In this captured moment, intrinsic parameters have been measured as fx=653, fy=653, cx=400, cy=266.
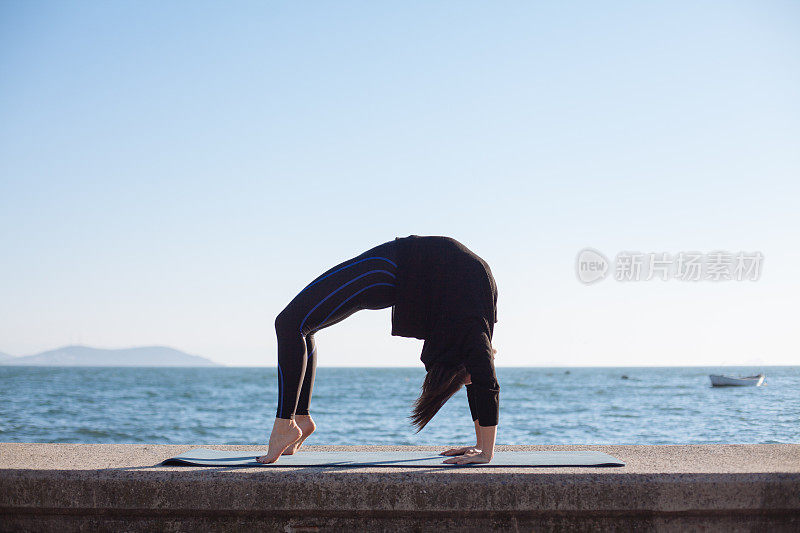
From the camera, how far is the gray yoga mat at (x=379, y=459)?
10.5ft

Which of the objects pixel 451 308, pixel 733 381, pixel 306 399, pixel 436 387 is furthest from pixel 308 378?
pixel 733 381

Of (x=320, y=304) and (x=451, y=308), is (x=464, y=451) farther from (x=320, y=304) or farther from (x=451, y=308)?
(x=320, y=304)

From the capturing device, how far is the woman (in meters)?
3.39

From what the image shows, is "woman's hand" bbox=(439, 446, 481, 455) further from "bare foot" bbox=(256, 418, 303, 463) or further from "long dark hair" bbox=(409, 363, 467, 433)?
→ "bare foot" bbox=(256, 418, 303, 463)

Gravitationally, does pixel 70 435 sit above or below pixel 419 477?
below

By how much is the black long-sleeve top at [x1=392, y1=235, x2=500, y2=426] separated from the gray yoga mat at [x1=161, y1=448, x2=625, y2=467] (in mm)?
306

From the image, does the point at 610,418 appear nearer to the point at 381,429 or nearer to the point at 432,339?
the point at 381,429

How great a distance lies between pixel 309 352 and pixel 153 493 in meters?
1.13

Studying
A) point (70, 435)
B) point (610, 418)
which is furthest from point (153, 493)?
point (610, 418)

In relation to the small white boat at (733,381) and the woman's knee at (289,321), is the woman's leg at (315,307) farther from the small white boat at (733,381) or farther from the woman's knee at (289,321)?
the small white boat at (733,381)

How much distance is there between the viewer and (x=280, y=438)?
338 centimetres

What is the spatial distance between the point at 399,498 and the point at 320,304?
1112 millimetres

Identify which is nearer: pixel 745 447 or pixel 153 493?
pixel 153 493

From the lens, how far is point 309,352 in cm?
372
